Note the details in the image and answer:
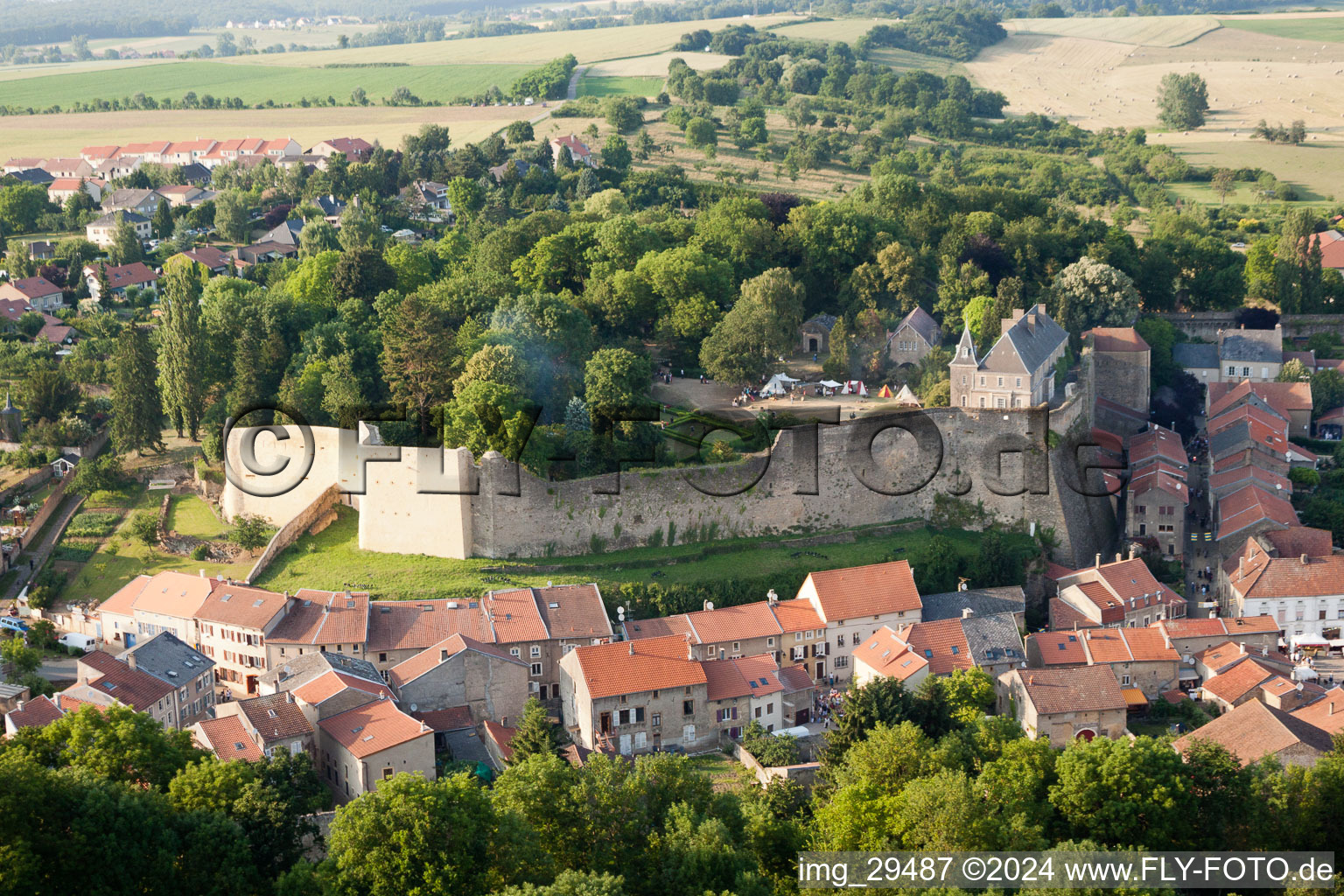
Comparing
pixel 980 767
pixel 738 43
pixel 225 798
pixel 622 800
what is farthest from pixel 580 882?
pixel 738 43

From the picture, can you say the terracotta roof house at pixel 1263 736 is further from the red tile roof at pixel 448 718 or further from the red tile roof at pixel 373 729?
the red tile roof at pixel 373 729

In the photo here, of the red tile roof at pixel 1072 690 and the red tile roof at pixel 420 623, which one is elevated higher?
the red tile roof at pixel 420 623

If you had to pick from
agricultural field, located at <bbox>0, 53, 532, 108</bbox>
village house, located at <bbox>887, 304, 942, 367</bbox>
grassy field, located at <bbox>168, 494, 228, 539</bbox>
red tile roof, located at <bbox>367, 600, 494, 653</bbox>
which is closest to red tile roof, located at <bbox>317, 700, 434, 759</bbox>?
red tile roof, located at <bbox>367, 600, 494, 653</bbox>

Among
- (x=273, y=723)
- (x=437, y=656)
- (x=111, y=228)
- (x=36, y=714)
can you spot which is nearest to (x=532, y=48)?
(x=111, y=228)

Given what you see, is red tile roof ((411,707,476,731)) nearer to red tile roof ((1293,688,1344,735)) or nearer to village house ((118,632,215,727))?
village house ((118,632,215,727))

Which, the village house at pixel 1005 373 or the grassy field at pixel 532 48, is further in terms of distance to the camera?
the grassy field at pixel 532 48

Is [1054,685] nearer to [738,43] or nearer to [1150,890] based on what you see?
[1150,890]

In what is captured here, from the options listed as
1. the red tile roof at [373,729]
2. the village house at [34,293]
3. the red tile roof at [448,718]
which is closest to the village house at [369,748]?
the red tile roof at [373,729]
